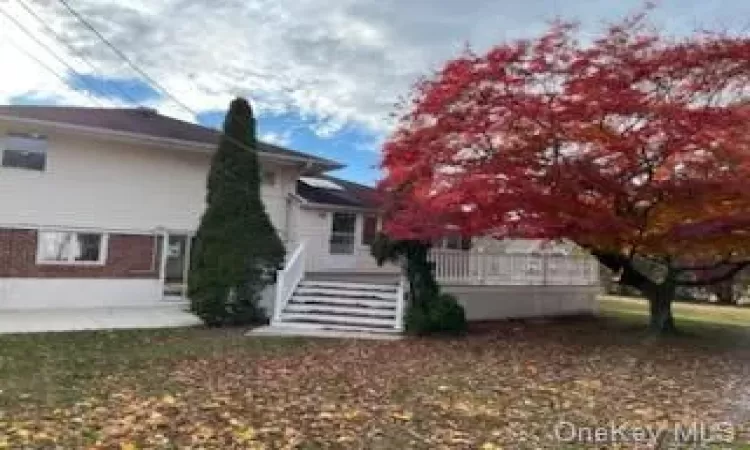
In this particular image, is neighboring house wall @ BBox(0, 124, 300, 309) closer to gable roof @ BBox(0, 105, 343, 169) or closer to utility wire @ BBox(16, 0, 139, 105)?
gable roof @ BBox(0, 105, 343, 169)

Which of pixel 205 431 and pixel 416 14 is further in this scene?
pixel 416 14

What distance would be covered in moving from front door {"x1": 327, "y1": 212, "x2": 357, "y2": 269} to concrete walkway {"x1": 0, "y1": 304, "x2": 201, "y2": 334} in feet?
18.6

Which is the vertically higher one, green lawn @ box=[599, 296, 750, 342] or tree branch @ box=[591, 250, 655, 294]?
tree branch @ box=[591, 250, 655, 294]

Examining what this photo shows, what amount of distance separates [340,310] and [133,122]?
882cm

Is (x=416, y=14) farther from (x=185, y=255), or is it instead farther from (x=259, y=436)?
(x=259, y=436)

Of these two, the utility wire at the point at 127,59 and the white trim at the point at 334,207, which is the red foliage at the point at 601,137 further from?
the white trim at the point at 334,207

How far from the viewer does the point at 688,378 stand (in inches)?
433

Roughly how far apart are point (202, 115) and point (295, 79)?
13.6ft

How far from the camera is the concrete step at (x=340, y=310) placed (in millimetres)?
16391

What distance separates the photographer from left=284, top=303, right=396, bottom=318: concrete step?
16391mm

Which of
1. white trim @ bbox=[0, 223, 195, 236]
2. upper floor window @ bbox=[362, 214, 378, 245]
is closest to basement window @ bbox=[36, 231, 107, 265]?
white trim @ bbox=[0, 223, 195, 236]

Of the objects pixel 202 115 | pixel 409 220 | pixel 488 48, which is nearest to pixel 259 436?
pixel 409 220

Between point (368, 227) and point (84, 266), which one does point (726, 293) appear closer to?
point (368, 227)

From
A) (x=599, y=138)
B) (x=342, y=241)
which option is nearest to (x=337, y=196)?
(x=342, y=241)
